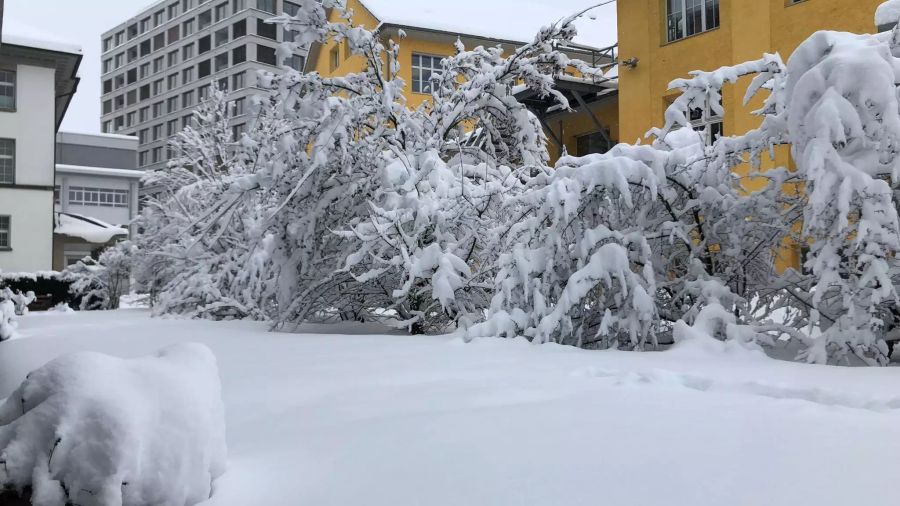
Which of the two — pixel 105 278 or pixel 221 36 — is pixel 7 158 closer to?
pixel 105 278

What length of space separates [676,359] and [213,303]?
7.20 metres

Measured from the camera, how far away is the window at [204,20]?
53.3 m

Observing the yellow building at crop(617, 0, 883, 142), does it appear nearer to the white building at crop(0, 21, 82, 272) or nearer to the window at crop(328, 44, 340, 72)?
the window at crop(328, 44, 340, 72)

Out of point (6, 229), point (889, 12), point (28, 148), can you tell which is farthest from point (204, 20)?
point (889, 12)

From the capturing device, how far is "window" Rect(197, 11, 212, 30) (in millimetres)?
53325

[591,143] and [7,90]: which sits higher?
[7,90]

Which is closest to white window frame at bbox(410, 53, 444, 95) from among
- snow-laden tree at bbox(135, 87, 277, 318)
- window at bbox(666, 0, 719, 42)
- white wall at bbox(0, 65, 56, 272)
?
snow-laden tree at bbox(135, 87, 277, 318)

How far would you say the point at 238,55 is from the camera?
51875 mm

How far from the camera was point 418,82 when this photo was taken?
69.8 ft

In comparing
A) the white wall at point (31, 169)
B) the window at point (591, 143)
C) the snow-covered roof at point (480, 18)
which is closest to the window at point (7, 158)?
the white wall at point (31, 169)

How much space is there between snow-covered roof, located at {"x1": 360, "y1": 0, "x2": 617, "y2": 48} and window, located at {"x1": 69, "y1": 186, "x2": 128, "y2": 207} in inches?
1052

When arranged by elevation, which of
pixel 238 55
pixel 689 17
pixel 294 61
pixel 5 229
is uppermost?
pixel 238 55

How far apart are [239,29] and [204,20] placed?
5.16 meters

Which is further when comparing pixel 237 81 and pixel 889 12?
pixel 237 81
